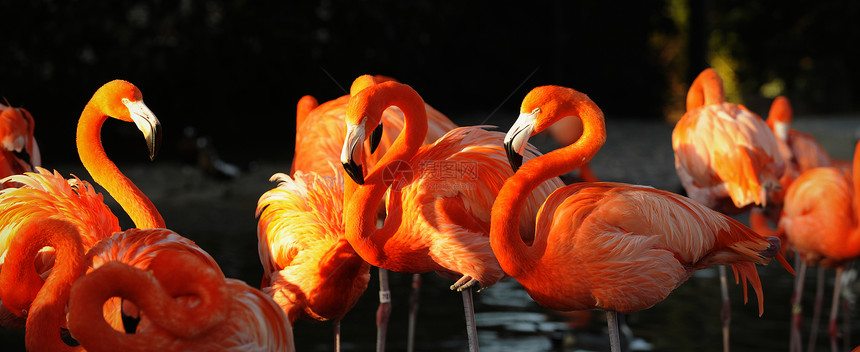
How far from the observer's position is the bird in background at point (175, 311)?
2.34 metres

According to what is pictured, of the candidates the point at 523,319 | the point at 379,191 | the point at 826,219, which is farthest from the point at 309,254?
the point at 826,219

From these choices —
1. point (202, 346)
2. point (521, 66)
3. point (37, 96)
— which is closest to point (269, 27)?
point (37, 96)

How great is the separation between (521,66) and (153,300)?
41.7 feet

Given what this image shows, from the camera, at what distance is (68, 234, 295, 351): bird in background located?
234 centimetres

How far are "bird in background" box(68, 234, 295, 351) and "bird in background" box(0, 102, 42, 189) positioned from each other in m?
Result: 1.63

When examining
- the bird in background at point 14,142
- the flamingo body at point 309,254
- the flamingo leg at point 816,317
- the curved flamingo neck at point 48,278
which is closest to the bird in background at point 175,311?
the curved flamingo neck at point 48,278

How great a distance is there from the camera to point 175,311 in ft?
7.89

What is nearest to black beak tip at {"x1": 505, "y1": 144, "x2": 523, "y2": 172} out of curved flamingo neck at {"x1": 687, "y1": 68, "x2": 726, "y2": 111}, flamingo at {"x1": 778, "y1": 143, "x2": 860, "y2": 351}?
curved flamingo neck at {"x1": 687, "y1": 68, "x2": 726, "y2": 111}

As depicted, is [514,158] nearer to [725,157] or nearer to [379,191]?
[379,191]

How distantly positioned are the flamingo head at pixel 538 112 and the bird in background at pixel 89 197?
1.42 m

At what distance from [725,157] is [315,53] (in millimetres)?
7511

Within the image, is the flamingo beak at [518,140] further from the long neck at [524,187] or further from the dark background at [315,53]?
the dark background at [315,53]

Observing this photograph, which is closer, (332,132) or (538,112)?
(538,112)

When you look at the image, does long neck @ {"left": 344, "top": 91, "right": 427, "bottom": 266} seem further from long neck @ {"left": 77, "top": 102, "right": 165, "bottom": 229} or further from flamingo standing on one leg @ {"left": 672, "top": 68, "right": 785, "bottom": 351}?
flamingo standing on one leg @ {"left": 672, "top": 68, "right": 785, "bottom": 351}
